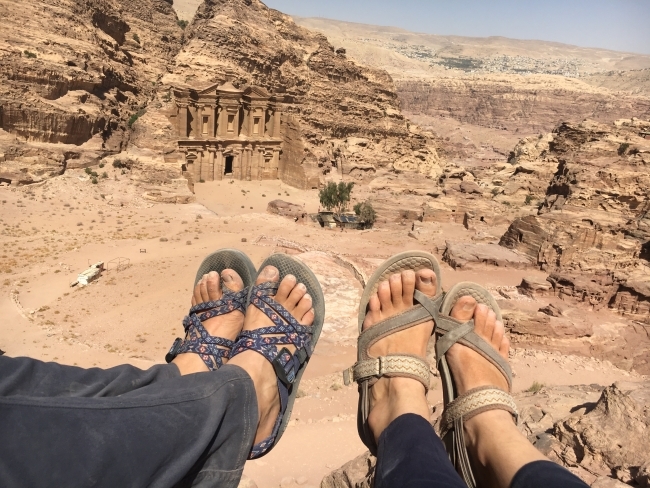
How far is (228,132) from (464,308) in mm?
30363

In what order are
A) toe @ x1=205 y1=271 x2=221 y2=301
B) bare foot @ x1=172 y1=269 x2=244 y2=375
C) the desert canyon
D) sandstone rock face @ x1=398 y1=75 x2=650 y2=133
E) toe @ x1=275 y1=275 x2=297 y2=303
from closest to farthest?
bare foot @ x1=172 y1=269 x2=244 y2=375, toe @ x1=275 y1=275 x2=297 y2=303, toe @ x1=205 y1=271 x2=221 y2=301, the desert canyon, sandstone rock face @ x1=398 y1=75 x2=650 y2=133

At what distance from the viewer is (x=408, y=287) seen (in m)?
3.87

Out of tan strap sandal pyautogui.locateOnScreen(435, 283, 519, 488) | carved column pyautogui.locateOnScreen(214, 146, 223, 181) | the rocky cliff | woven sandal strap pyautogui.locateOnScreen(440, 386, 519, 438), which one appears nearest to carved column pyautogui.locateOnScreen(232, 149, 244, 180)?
carved column pyautogui.locateOnScreen(214, 146, 223, 181)

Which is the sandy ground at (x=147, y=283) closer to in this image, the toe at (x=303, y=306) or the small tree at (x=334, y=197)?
the toe at (x=303, y=306)

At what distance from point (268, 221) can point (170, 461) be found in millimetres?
20326

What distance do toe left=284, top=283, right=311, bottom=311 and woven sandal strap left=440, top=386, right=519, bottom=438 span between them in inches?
57.2

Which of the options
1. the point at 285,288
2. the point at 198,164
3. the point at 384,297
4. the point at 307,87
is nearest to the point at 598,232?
the point at 384,297

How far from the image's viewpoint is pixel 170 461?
1.89m

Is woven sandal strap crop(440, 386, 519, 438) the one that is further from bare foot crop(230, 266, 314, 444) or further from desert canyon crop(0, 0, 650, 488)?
bare foot crop(230, 266, 314, 444)

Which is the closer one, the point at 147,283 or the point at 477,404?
the point at 477,404

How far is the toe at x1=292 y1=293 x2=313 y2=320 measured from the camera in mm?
3789

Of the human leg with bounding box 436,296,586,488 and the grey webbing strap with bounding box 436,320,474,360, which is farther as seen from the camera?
the grey webbing strap with bounding box 436,320,474,360

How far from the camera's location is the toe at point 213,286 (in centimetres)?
414

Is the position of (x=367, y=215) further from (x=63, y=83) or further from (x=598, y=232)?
(x=63, y=83)
